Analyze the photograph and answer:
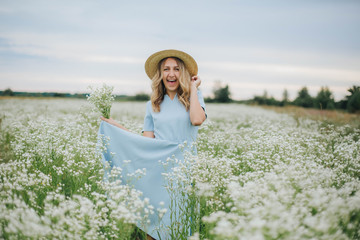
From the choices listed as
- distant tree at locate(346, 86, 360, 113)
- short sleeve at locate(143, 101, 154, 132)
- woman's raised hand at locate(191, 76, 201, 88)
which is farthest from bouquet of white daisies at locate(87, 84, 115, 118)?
distant tree at locate(346, 86, 360, 113)

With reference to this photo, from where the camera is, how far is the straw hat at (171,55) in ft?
14.6

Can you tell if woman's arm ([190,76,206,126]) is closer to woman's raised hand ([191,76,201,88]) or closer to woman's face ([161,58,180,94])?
woman's raised hand ([191,76,201,88])

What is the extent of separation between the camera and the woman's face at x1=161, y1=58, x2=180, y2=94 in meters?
4.42

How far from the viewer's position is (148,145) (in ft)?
13.6

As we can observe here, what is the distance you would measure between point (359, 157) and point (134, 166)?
137 inches

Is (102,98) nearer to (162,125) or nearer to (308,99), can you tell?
(162,125)

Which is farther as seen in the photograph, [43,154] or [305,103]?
[305,103]

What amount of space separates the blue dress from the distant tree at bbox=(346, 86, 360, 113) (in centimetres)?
787

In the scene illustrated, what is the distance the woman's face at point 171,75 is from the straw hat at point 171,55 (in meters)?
0.11

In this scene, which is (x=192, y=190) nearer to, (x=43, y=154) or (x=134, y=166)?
(x=134, y=166)

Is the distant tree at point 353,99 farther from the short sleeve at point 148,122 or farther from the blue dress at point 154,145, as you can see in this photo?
the short sleeve at point 148,122

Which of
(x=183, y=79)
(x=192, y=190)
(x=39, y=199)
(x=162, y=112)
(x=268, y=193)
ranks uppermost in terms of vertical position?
(x=183, y=79)

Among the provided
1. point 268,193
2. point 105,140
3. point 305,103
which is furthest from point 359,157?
point 305,103

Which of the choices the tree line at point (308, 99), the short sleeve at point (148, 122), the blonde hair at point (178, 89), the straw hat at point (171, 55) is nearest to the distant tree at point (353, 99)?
the tree line at point (308, 99)
